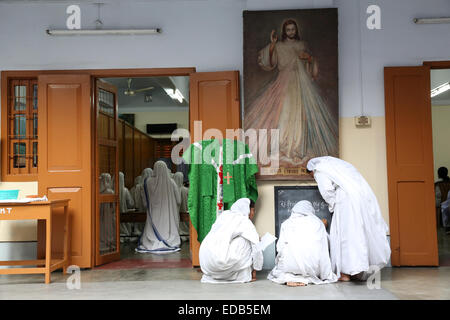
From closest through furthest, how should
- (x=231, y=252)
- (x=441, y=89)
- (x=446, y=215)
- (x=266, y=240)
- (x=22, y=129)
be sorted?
(x=231, y=252) → (x=266, y=240) → (x=22, y=129) → (x=446, y=215) → (x=441, y=89)

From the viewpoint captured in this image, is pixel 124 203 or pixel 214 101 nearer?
pixel 214 101

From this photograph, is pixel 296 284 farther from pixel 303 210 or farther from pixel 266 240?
pixel 266 240

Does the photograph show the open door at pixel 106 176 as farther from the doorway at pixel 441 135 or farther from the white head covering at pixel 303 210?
the doorway at pixel 441 135

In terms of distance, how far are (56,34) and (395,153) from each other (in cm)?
415

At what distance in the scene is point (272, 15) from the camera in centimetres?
535

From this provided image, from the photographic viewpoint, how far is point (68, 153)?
5.33m

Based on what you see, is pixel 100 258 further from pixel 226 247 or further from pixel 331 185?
pixel 331 185

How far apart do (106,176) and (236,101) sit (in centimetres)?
187

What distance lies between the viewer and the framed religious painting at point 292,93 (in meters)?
5.26

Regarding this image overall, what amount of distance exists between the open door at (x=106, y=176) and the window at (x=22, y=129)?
760 millimetres

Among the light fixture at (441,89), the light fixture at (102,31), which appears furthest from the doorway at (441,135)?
the light fixture at (102,31)

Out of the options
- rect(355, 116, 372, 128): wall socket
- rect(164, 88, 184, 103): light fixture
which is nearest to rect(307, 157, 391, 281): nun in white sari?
rect(355, 116, 372, 128): wall socket

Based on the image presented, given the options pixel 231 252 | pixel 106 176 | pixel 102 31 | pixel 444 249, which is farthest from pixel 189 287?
pixel 444 249

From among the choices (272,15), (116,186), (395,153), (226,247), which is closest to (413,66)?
(395,153)
